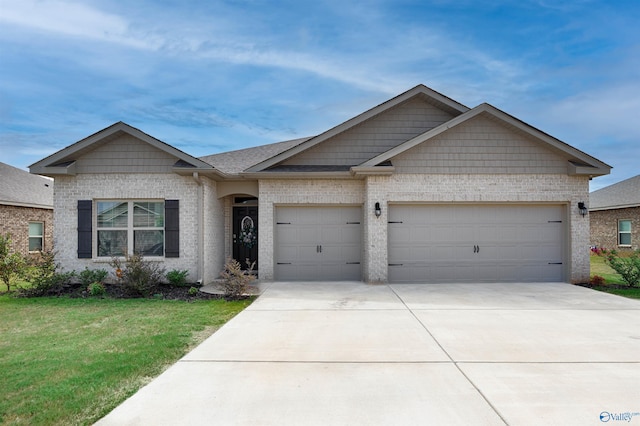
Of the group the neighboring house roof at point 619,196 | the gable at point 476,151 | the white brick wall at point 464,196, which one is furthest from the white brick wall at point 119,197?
the neighboring house roof at point 619,196

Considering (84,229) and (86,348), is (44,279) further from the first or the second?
(86,348)

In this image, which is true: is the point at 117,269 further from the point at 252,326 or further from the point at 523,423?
the point at 523,423

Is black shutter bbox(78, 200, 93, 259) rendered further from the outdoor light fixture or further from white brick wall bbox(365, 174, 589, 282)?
the outdoor light fixture

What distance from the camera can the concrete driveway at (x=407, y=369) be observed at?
3260 millimetres

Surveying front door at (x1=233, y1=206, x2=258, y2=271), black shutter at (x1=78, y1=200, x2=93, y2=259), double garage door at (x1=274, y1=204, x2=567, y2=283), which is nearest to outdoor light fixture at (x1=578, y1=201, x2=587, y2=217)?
double garage door at (x1=274, y1=204, x2=567, y2=283)

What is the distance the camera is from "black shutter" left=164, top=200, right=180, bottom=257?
33.9ft

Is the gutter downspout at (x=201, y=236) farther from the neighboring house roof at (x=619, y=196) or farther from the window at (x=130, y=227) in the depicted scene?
the neighboring house roof at (x=619, y=196)

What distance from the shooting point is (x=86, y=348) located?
514 cm

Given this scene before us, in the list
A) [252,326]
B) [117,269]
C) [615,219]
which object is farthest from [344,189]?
[615,219]

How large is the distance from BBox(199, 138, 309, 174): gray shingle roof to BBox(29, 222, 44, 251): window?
9.58 meters

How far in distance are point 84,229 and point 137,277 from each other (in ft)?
8.28

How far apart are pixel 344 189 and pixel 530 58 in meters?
10.5

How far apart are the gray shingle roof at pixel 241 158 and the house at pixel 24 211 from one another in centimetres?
822

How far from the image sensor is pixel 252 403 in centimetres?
345
